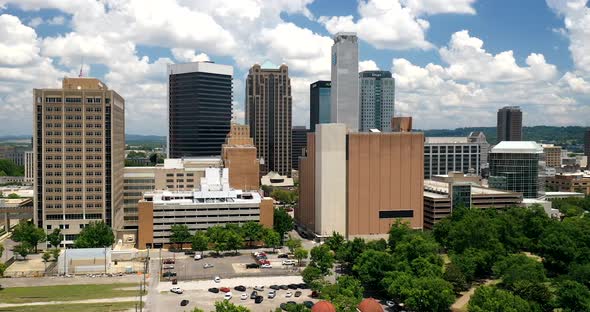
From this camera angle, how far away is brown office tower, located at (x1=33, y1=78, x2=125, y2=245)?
450ft

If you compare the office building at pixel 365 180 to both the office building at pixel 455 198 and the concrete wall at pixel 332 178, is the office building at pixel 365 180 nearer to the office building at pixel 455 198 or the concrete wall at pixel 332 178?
the concrete wall at pixel 332 178

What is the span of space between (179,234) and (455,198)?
244ft

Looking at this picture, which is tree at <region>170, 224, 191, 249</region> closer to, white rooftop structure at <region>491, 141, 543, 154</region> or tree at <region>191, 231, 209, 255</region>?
tree at <region>191, 231, 209, 255</region>

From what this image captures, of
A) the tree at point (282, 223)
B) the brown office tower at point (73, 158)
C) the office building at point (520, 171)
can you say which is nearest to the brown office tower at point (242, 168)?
the tree at point (282, 223)

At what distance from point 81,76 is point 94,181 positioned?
92.0 feet

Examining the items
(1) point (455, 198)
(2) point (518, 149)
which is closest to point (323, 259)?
(1) point (455, 198)

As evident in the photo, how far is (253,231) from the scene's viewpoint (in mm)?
133125

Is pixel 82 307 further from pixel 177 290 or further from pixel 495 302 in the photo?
pixel 495 302

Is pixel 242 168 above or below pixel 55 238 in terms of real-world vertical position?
above

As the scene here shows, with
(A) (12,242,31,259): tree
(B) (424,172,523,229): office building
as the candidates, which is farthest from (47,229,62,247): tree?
(B) (424,172,523,229): office building

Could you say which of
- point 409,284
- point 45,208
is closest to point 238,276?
point 409,284

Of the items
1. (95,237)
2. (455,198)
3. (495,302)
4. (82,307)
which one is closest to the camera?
(495,302)

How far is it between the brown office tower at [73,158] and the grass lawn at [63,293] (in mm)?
38726

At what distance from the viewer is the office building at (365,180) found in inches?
5581
